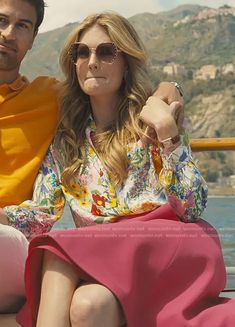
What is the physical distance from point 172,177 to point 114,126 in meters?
0.38

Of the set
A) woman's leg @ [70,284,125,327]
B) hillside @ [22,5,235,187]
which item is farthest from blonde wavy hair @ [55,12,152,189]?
hillside @ [22,5,235,187]

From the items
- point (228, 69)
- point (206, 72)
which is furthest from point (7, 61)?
point (228, 69)

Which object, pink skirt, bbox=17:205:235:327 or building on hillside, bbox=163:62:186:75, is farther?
building on hillside, bbox=163:62:186:75

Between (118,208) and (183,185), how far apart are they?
26 centimetres

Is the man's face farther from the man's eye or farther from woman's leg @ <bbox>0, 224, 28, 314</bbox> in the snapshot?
woman's leg @ <bbox>0, 224, 28, 314</bbox>

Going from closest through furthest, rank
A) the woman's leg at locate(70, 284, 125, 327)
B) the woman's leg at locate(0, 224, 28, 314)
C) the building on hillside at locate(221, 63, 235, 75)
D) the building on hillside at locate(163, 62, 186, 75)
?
the woman's leg at locate(70, 284, 125, 327)
the woman's leg at locate(0, 224, 28, 314)
the building on hillside at locate(221, 63, 235, 75)
the building on hillside at locate(163, 62, 186, 75)

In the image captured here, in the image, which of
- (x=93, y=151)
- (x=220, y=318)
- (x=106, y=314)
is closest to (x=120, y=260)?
(x=106, y=314)

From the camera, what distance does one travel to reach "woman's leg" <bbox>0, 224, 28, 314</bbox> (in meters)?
1.72

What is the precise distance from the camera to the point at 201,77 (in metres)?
69.5

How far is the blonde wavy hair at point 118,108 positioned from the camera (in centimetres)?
204

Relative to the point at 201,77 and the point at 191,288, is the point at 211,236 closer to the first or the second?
the point at 191,288

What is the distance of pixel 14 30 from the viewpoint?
2.22m

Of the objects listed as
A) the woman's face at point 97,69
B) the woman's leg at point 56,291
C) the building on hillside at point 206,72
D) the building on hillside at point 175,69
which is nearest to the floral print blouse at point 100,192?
the woman's face at point 97,69

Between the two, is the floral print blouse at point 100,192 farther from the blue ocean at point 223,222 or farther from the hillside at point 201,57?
the hillside at point 201,57
